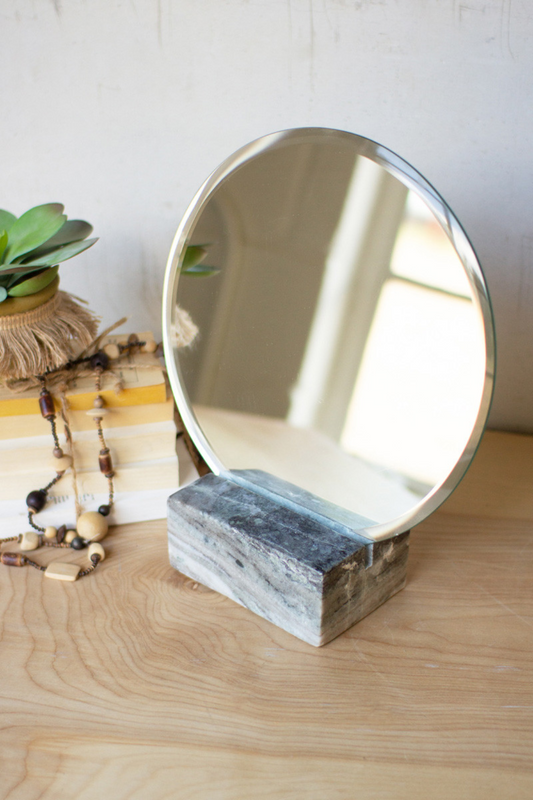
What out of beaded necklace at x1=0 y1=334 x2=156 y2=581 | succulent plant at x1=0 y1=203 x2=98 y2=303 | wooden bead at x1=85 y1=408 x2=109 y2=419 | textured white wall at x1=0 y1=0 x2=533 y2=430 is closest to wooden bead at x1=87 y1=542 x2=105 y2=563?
beaded necklace at x1=0 y1=334 x2=156 y2=581

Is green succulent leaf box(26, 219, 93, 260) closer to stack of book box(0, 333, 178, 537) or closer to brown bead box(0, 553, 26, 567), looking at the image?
stack of book box(0, 333, 178, 537)

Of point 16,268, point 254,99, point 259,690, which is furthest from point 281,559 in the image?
point 254,99

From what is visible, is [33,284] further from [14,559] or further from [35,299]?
[14,559]

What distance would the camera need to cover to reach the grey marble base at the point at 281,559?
0.45 meters

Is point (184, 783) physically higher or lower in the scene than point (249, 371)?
lower

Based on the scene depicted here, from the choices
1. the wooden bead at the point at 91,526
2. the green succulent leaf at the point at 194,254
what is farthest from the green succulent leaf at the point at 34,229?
the wooden bead at the point at 91,526

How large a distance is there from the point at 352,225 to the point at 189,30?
303 millimetres

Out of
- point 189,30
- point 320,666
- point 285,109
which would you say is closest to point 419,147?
point 285,109

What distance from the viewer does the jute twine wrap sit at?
0.52 meters

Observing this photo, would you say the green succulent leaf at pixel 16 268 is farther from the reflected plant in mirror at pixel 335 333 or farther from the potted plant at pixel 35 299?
the reflected plant in mirror at pixel 335 333

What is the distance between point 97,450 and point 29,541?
0.31ft

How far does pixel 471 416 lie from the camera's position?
39 centimetres

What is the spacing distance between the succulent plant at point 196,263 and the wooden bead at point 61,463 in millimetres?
187

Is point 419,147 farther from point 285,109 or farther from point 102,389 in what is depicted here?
point 102,389
